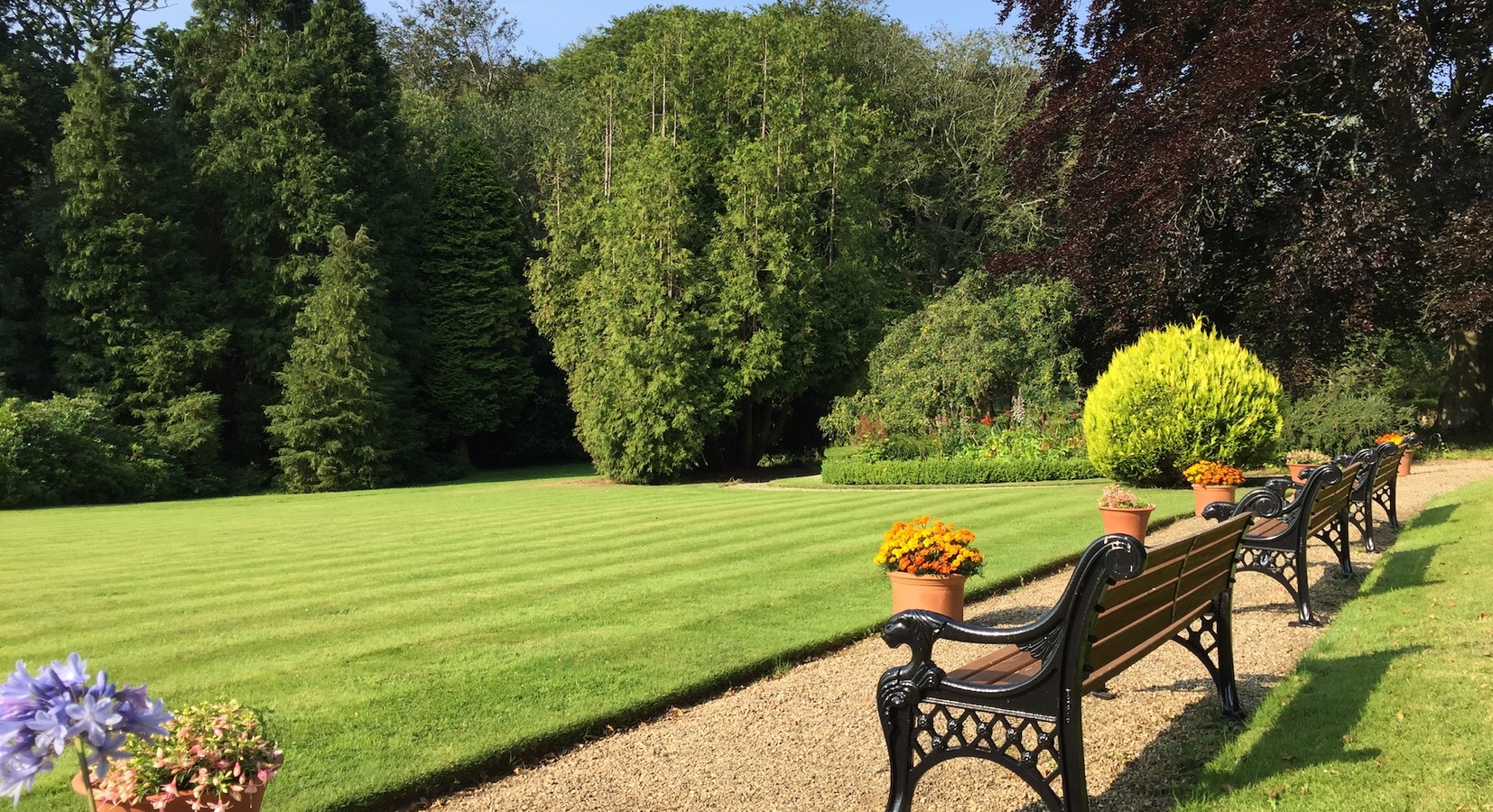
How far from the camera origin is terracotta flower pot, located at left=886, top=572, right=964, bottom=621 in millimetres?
6590

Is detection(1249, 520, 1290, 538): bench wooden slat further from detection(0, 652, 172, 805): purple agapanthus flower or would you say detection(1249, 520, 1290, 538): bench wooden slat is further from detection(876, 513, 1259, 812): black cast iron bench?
detection(0, 652, 172, 805): purple agapanthus flower

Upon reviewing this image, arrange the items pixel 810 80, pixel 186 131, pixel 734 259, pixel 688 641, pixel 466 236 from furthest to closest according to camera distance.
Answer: pixel 466 236
pixel 186 131
pixel 810 80
pixel 734 259
pixel 688 641

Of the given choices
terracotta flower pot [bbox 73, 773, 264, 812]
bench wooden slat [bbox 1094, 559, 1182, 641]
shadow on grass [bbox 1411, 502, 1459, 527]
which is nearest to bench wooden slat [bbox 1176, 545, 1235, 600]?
bench wooden slat [bbox 1094, 559, 1182, 641]

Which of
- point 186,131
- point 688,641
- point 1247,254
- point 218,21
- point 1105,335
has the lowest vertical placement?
point 688,641

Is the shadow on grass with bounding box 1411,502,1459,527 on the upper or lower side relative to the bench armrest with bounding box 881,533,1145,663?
lower

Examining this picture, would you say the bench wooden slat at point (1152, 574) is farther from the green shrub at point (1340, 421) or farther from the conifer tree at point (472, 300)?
the conifer tree at point (472, 300)

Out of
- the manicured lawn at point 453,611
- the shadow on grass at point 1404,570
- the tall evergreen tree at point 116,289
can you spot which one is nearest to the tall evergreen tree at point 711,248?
the manicured lawn at point 453,611

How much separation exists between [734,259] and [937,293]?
22.7ft

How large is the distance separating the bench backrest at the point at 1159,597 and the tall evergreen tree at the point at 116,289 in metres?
27.2

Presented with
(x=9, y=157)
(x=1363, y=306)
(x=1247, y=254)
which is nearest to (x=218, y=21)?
(x=9, y=157)

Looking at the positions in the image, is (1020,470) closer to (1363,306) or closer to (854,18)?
(1363,306)

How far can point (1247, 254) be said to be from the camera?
2177 cm

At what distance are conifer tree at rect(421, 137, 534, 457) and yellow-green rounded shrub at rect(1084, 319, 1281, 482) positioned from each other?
878 inches

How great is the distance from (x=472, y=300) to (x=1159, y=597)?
31.5 meters
